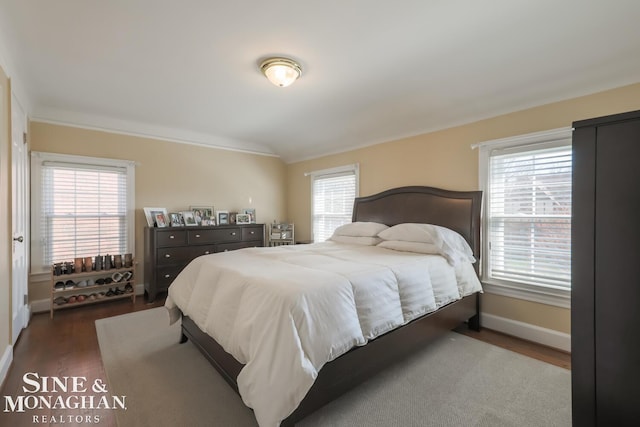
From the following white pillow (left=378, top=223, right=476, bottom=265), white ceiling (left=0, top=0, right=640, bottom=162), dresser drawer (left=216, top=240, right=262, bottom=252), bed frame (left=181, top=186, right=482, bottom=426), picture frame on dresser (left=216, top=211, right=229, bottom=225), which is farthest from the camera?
picture frame on dresser (left=216, top=211, right=229, bottom=225)

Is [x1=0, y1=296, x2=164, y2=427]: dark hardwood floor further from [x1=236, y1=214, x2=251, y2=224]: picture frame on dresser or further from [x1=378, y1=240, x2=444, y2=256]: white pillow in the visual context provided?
[x1=378, y1=240, x2=444, y2=256]: white pillow

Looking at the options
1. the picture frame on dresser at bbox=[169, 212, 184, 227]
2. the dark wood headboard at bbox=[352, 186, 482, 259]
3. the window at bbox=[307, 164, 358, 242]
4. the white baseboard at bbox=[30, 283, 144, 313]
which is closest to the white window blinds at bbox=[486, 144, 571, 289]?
the dark wood headboard at bbox=[352, 186, 482, 259]

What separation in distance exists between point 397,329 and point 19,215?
3.71 meters

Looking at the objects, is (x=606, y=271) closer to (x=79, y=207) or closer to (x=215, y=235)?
(x=215, y=235)

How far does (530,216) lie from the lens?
2.75 meters

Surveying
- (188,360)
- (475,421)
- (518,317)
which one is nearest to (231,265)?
(188,360)

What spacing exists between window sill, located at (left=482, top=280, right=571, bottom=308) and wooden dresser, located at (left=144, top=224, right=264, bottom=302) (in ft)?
11.9

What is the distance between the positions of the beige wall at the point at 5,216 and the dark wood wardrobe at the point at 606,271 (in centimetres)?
332

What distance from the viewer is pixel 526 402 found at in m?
1.83

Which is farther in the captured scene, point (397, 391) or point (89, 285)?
point (89, 285)

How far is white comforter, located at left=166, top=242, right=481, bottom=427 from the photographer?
4.49ft

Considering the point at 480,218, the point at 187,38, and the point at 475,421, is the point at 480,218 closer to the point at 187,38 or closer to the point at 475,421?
the point at 475,421

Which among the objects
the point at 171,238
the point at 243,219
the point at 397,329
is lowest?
the point at 397,329

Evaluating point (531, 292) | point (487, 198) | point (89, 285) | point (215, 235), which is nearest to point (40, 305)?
point (89, 285)
